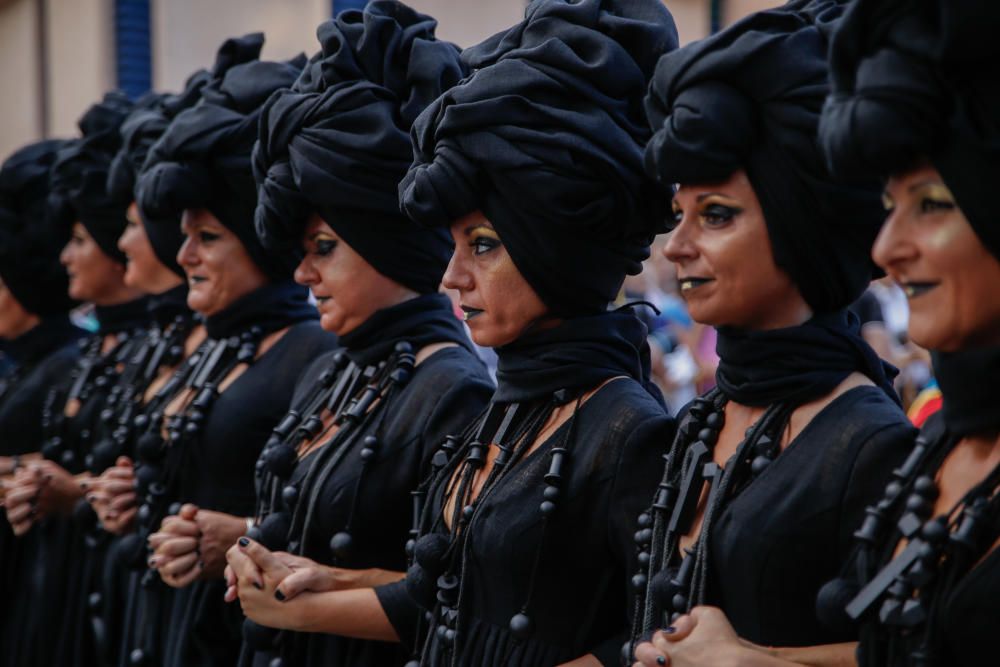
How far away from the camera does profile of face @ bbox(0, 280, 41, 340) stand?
584 centimetres

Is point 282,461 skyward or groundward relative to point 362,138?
groundward

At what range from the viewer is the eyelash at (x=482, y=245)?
111 inches

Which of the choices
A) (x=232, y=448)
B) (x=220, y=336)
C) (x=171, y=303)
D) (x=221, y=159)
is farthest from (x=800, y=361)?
(x=171, y=303)

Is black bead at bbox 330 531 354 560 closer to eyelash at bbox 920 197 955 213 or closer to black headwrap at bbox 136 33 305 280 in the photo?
black headwrap at bbox 136 33 305 280

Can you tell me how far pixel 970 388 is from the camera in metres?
1.96

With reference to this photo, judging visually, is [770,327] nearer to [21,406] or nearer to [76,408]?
[76,408]

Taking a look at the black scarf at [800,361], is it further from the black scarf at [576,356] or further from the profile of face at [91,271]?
the profile of face at [91,271]

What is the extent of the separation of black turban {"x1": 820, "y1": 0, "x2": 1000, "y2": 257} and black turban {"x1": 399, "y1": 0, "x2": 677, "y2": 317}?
0.80m

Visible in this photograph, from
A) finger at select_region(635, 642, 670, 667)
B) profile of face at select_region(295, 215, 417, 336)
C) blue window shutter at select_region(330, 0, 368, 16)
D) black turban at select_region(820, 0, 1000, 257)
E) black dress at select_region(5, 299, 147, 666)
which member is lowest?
black dress at select_region(5, 299, 147, 666)

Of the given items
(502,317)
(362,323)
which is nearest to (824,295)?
(502,317)

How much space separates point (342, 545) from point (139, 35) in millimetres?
9247

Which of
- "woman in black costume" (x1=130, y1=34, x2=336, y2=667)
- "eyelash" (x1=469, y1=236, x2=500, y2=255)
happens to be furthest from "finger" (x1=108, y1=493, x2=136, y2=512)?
"eyelash" (x1=469, y1=236, x2=500, y2=255)

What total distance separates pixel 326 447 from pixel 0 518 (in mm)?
2732

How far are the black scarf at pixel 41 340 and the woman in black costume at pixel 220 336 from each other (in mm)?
1741
